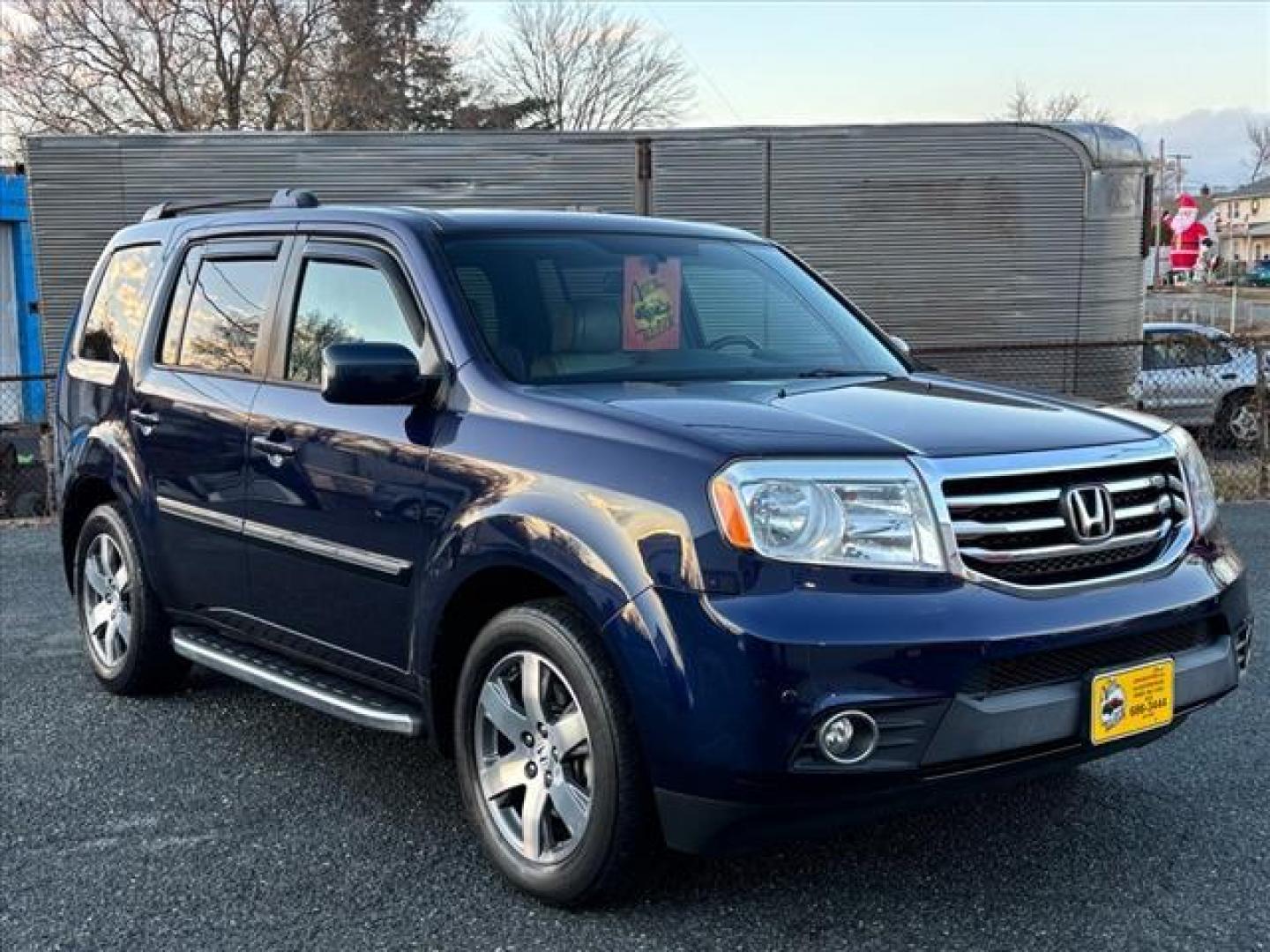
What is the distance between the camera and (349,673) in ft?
12.9

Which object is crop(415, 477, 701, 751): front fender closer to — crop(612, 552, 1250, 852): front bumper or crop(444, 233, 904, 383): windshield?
crop(612, 552, 1250, 852): front bumper

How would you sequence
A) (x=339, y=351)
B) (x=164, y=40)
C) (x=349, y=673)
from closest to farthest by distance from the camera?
(x=339, y=351) < (x=349, y=673) < (x=164, y=40)

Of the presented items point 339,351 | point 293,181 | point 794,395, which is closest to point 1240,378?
point 293,181

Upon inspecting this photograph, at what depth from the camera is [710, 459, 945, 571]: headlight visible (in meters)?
2.80

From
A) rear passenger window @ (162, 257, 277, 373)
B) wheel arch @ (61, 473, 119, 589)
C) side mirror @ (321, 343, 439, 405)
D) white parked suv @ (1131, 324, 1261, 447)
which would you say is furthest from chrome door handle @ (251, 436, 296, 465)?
white parked suv @ (1131, 324, 1261, 447)

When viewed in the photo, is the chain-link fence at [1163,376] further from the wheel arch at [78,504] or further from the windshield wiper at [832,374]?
the wheel arch at [78,504]

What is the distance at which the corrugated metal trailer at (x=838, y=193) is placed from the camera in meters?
10.9

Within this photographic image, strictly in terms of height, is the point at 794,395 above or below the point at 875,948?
above

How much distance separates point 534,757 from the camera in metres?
3.30

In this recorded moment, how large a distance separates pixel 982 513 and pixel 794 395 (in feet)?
2.38

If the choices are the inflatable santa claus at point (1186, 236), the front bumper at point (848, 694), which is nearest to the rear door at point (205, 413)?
the front bumper at point (848, 694)

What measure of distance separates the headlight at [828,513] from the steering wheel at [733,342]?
49.4 inches

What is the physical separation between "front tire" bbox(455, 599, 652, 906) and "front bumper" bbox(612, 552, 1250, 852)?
133 millimetres

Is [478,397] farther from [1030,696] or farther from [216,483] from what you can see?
[1030,696]
